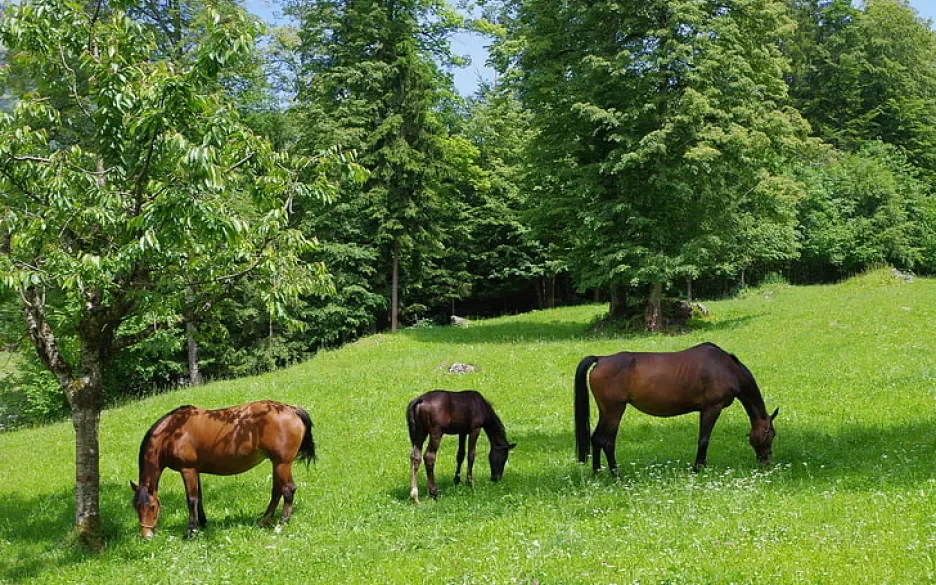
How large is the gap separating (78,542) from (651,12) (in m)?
24.6

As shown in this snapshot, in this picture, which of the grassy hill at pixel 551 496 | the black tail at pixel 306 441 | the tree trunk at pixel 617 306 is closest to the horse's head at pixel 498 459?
the grassy hill at pixel 551 496

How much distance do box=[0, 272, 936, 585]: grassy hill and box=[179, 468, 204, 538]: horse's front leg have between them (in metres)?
0.28

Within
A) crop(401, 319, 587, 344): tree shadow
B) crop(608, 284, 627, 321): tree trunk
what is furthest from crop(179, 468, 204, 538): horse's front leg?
crop(608, 284, 627, 321): tree trunk

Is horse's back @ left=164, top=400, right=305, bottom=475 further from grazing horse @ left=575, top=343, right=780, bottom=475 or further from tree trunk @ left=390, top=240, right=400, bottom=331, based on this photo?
tree trunk @ left=390, top=240, right=400, bottom=331

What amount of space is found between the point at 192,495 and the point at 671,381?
7.45 meters

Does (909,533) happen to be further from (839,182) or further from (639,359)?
(839,182)

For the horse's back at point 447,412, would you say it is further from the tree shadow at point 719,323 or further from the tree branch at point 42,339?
the tree shadow at point 719,323

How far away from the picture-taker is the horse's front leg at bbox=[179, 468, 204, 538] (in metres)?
10.0

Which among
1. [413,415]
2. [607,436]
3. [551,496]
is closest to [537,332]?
[607,436]

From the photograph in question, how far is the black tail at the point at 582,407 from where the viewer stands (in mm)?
11008

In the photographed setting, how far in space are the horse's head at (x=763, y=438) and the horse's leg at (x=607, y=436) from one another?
6.77ft

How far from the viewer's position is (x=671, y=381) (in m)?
10.9

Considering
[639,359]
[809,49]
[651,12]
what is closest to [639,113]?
[651,12]

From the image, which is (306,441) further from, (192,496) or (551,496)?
(551,496)
